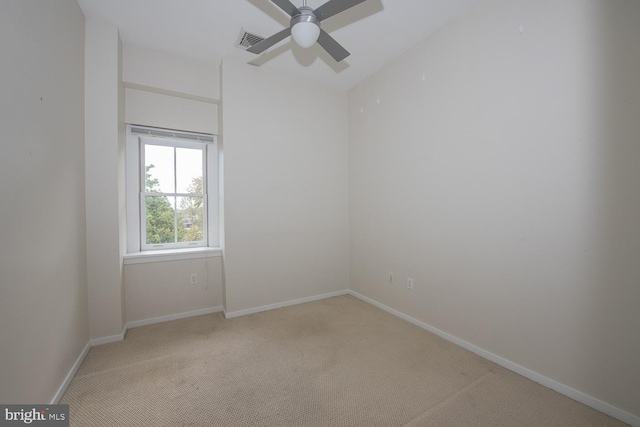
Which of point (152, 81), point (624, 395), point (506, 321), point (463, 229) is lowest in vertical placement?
point (624, 395)

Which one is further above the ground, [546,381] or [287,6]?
[287,6]

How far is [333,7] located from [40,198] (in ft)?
7.06

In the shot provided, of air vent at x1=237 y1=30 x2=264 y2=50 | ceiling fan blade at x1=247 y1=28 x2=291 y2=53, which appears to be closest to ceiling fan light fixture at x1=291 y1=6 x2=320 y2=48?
ceiling fan blade at x1=247 y1=28 x2=291 y2=53

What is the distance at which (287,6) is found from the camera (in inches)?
64.4

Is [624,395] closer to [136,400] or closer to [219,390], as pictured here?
[219,390]

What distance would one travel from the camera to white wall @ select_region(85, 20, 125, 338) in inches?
92.4

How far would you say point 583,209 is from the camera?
1.65 meters

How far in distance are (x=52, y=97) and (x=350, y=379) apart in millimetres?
2872

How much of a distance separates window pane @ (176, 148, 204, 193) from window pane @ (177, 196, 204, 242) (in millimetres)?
135

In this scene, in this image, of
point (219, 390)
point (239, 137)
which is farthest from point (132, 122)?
point (219, 390)

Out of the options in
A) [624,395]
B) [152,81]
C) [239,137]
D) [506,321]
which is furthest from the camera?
[239,137]

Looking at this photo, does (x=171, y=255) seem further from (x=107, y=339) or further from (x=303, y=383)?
(x=303, y=383)

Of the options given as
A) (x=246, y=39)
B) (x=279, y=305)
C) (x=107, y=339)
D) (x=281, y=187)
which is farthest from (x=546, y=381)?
(x=246, y=39)

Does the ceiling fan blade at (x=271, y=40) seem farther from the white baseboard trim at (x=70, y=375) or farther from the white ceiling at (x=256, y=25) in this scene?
the white baseboard trim at (x=70, y=375)
